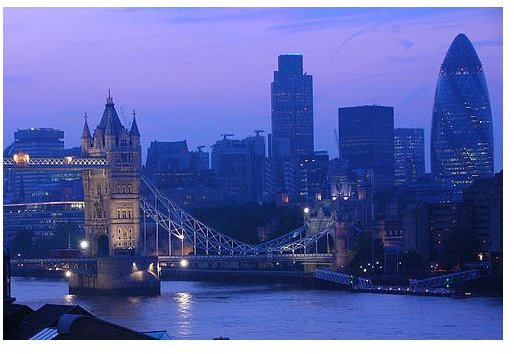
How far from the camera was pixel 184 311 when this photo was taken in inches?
909

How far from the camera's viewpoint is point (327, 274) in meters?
30.0

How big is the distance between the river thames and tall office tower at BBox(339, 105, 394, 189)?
20857mm

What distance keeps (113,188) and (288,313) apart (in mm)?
8496

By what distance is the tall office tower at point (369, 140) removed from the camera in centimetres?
4991

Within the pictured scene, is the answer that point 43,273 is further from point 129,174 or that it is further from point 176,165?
point 176,165

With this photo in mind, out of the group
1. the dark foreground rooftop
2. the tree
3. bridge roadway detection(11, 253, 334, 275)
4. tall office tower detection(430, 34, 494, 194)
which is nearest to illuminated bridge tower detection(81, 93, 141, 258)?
bridge roadway detection(11, 253, 334, 275)

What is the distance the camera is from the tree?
99.4 ft

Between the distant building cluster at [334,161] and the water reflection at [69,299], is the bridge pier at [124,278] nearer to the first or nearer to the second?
the water reflection at [69,299]

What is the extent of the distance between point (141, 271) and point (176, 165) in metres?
23.2

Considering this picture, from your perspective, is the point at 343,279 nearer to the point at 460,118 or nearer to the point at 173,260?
the point at 173,260

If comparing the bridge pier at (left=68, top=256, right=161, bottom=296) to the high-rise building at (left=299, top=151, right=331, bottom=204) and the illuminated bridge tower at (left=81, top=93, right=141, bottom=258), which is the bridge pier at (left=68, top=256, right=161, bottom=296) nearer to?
the illuminated bridge tower at (left=81, top=93, right=141, bottom=258)

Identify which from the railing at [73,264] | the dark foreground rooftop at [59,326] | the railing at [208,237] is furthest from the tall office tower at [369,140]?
the dark foreground rooftop at [59,326]

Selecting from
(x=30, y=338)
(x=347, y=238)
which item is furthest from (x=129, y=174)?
(x=30, y=338)

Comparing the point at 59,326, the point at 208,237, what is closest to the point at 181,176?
the point at 208,237
